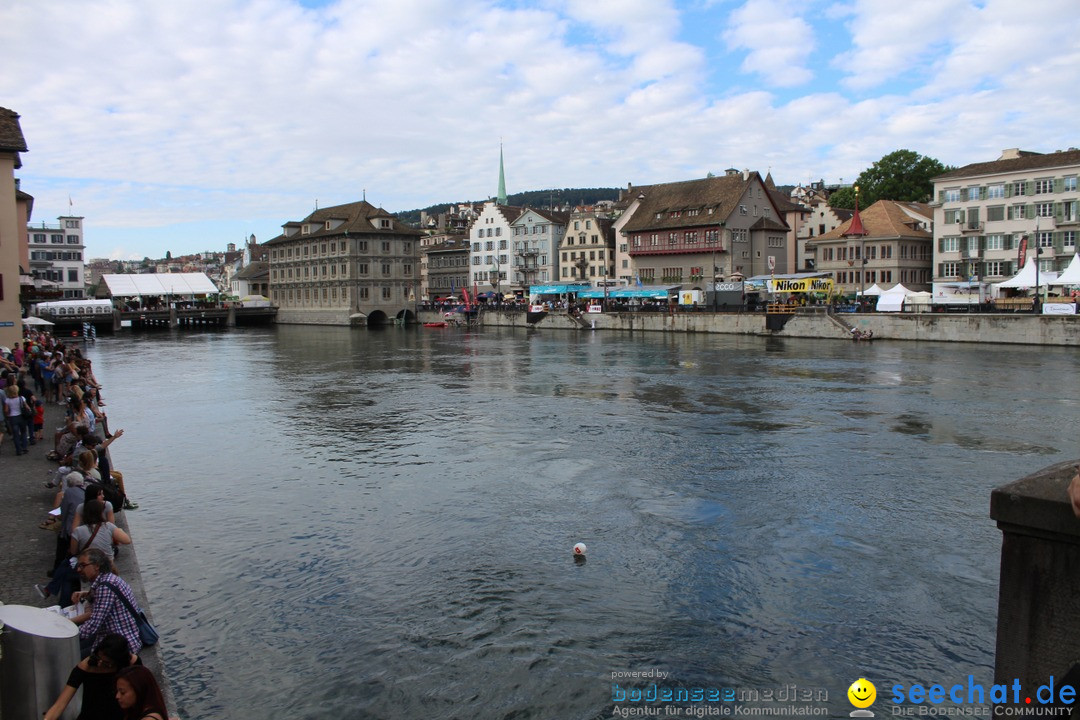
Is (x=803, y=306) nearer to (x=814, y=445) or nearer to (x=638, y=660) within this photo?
(x=814, y=445)

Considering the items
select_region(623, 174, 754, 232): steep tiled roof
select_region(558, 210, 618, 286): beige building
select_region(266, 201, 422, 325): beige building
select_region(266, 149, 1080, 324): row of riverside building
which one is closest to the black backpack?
select_region(266, 149, 1080, 324): row of riverside building

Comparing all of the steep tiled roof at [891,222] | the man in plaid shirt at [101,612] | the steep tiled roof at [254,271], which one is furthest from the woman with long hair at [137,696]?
the steep tiled roof at [254,271]

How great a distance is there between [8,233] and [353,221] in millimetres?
69188

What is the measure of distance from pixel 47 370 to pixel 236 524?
1457 centimetres

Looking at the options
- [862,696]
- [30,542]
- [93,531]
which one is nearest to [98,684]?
[93,531]

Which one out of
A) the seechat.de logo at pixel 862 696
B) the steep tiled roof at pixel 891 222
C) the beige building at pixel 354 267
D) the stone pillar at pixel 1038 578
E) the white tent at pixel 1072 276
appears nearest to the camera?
the stone pillar at pixel 1038 578

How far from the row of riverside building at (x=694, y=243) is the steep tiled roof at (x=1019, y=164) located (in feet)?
0.37

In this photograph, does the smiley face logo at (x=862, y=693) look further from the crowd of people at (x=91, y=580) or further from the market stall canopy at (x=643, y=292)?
the market stall canopy at (x=643, y=292)

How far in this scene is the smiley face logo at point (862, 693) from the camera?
8.41 m

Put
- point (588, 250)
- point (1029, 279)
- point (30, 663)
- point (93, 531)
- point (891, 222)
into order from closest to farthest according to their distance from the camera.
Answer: point (30, 663)
point (93, 531)
point (1029, 279)
point (891, 222)
point (588, 250)

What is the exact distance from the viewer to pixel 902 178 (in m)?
88.2

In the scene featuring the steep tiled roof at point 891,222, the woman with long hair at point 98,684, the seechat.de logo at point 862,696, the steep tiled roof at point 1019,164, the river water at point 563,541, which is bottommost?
the seechat.de logo at point 862,696

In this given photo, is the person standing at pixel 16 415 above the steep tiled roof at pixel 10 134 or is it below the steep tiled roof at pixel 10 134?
below

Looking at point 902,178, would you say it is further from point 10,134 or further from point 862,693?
point 862,693
